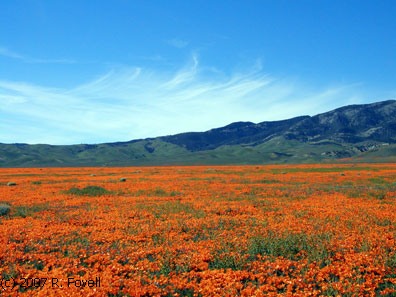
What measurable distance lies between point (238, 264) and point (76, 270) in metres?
4.78

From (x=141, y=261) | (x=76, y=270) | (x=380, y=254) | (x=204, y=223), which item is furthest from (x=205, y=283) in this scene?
(x=204, y=223)

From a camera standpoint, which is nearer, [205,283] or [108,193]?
[205,283]

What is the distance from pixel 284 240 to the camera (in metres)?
12.5

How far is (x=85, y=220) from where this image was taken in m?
17.4

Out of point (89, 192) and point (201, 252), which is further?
point (89, 192)

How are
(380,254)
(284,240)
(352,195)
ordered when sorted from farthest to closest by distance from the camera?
(352,195) < (284,240) < (380,254)

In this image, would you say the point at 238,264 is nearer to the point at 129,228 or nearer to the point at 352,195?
the point at 129,228

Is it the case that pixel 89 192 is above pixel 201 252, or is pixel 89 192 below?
above

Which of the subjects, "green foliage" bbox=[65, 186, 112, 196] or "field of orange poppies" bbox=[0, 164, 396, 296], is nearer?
"field of orange poppies" bbox=[0, 164, 396, 296]

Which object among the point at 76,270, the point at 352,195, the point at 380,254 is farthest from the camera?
the point at 352,195

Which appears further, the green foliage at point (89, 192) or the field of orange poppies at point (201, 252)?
the green foliage at point (89, 192)

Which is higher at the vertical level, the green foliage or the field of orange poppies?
the green foliage

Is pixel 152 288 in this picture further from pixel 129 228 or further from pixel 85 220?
pixel 85 220

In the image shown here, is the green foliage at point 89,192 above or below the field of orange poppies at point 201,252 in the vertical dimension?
above
